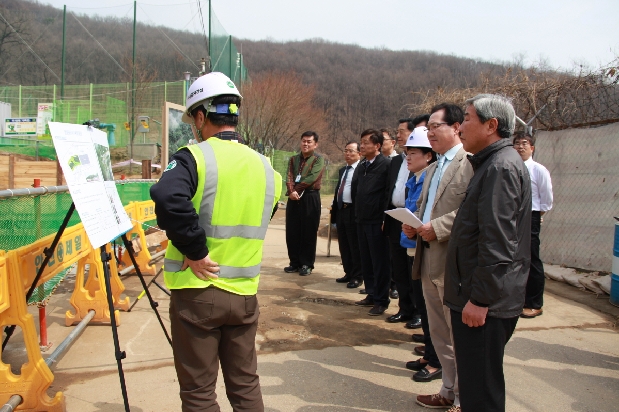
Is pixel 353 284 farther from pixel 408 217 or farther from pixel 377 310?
pixel 408 217

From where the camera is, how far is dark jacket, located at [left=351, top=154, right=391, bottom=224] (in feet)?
18.2

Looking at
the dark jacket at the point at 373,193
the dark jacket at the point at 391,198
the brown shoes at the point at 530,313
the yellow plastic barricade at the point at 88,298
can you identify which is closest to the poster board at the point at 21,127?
the yellow plastic barricade at the point at 88,298

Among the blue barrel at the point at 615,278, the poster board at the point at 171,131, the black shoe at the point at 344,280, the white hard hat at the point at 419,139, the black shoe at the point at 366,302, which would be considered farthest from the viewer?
the poster board at the point at 171,131

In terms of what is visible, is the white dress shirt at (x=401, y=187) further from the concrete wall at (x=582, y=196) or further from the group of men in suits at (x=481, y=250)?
the concrete wall at (x=582, y=196)

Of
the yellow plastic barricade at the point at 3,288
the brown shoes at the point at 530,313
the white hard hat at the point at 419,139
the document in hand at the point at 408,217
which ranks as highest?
the white hard hat at the point at 419,139

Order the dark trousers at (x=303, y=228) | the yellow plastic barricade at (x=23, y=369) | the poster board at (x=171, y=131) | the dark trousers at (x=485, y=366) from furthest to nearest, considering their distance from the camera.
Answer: the poster board at (x=171, y=131)
the dark trousers at (x=303, y=228)
the yellow plastic barricade at (x=23, y=369)
the dark trousers at (x=485, y=366)

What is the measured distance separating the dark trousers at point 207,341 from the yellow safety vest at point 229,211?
6 centimetres

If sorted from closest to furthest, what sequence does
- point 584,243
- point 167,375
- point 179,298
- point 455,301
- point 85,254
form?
point 179,298, point 455,301, point 167,375, point 85,254, point 584,243

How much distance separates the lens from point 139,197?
7.88 metres

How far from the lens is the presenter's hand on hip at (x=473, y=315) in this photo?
2.22 m

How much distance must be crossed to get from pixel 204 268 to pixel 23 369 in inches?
63.7

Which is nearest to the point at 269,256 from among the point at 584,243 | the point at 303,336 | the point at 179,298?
the point at 303,336

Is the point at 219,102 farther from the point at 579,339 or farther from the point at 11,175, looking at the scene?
the point at 11,175

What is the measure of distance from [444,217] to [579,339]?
8.39 ft
